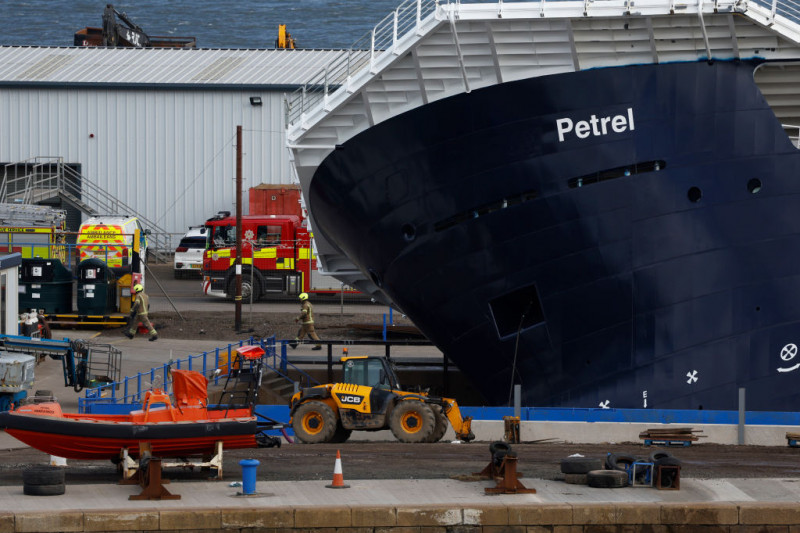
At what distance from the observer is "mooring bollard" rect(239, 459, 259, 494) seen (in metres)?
14.8

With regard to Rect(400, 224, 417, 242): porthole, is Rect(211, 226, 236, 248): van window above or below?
above

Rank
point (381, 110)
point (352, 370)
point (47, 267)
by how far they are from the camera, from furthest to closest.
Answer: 1. point (47, 267)
2. point (381, 110)
3. point (352, 370)

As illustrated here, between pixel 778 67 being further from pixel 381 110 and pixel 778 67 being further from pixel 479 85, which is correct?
pixel 381 110

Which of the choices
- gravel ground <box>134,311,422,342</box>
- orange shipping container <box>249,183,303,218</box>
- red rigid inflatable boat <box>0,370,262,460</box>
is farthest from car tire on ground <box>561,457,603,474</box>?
orange shipping container <box>249,183,303,218</box>

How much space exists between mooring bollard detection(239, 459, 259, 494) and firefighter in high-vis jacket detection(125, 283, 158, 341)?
64.2 feet

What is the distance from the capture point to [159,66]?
55.7 meters

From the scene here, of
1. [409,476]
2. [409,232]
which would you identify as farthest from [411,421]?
[409,232]

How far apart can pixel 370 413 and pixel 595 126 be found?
620cm

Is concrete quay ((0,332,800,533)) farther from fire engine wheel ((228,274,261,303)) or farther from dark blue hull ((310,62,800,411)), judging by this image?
fire engine wheel ((228,274,261,303))

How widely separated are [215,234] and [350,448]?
2264cm

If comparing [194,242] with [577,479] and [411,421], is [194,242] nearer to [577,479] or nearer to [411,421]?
[411,421]

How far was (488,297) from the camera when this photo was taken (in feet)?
71.1

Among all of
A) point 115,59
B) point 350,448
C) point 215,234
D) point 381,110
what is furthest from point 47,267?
point 115,59

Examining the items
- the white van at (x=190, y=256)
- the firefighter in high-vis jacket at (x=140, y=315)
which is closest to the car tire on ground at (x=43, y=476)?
the firefighter in high-vis jacket at (x=140, y=315)
